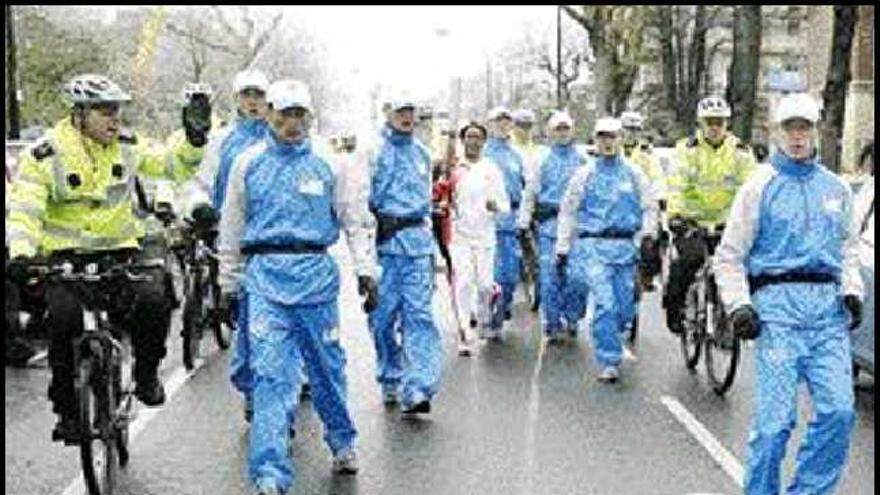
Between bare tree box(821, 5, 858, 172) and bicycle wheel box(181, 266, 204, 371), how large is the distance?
15.4 m

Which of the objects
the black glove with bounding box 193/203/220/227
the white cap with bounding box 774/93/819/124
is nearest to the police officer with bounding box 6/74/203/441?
the black glove with bounding box 193/203/220/227

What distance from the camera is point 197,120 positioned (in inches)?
463

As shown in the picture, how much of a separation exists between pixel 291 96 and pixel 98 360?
1533 millimetres

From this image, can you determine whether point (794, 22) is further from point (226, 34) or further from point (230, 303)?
point (230, 303)

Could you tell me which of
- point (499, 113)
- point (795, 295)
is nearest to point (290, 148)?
point (795, 295)

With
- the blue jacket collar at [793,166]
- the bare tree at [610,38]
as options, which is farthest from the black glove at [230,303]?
the bare tree at [610,38]

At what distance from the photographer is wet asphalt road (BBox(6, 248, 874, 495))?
8.22 metres

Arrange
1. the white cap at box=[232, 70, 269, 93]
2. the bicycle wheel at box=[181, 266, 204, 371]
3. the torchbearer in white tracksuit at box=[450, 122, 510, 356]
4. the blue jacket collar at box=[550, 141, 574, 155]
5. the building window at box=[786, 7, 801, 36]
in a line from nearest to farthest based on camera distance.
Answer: the white cap at box=[232, 70, 269, 93] < the bicycle wheel at box=[181, 266, 204, 371] < the torchbearer in white tracksuit at box=[450, 122, 510, 356] < the blue jacket collar at box=[550, 141, 574, 155] < the building window at box=[786, 7, 801, 36]

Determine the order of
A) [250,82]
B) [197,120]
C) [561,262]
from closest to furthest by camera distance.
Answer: [250,82]
[197,120]
[561,262]

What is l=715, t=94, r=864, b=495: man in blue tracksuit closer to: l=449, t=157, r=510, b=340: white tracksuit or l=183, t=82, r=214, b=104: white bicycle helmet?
l=183, t=82, r=214, b=104: white bicycle helmet

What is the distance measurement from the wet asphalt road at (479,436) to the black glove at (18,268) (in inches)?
48.7

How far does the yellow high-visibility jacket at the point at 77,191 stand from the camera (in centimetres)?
761

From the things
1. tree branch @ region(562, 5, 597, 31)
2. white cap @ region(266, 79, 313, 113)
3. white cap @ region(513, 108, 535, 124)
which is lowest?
white cap @ region(513, 108, 535, 124)

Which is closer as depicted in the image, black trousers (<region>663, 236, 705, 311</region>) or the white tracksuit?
black trousers (<region>663, 236, 705, 311</region>)
